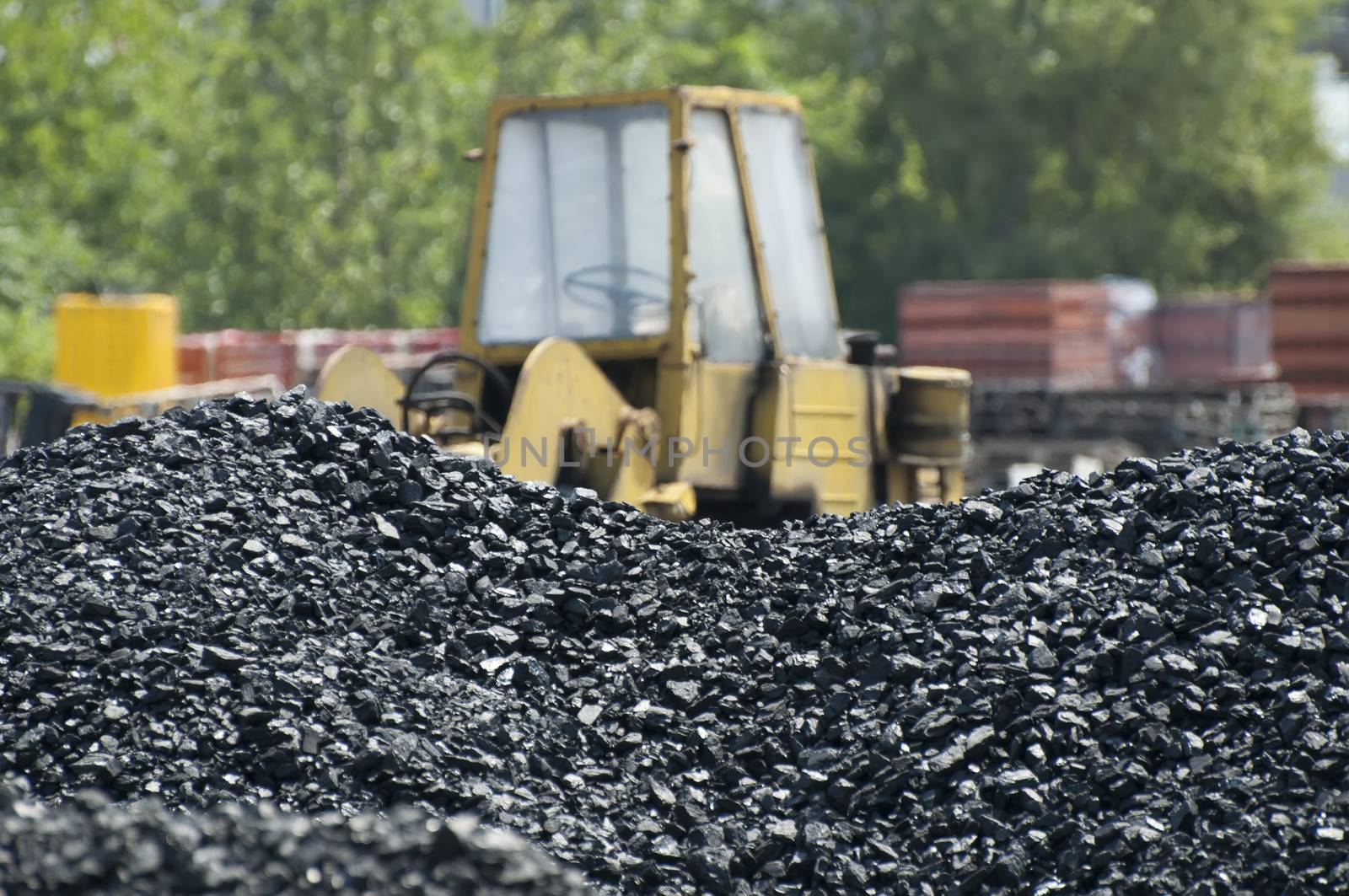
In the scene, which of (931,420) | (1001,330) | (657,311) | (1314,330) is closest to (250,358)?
(1001,330)

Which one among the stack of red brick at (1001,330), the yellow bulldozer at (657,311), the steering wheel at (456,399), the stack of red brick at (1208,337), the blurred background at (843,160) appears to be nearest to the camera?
the steering wheel at (456,399)

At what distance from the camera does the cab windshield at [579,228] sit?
7.68m

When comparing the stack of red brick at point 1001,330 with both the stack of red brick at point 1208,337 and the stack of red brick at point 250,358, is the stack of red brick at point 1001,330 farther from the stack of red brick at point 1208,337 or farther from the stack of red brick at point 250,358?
the stack of red brick at point 250,358

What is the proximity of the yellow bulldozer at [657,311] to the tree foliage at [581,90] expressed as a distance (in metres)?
11.9

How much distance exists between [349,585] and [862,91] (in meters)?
27.2

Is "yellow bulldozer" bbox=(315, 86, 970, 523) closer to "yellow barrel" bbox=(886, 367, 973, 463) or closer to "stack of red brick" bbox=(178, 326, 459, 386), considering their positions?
"yellow barrel" bbox=(886, 367, 973, 463)

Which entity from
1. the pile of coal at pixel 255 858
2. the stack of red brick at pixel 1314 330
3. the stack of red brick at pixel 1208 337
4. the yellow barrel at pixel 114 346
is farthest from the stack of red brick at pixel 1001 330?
the pile of coal at pixel 255 858

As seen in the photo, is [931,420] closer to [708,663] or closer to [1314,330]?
[708,663]

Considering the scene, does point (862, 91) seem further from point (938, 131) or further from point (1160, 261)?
point (1160, 261)

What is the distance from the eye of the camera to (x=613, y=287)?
7.74m

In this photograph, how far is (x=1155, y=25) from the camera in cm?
2972

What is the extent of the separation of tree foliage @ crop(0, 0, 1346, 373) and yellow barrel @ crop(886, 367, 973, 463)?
40.4 feet

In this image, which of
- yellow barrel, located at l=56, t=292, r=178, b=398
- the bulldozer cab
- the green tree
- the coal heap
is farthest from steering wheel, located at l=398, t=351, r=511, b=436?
the green tree

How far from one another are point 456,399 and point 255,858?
3.81 meters
